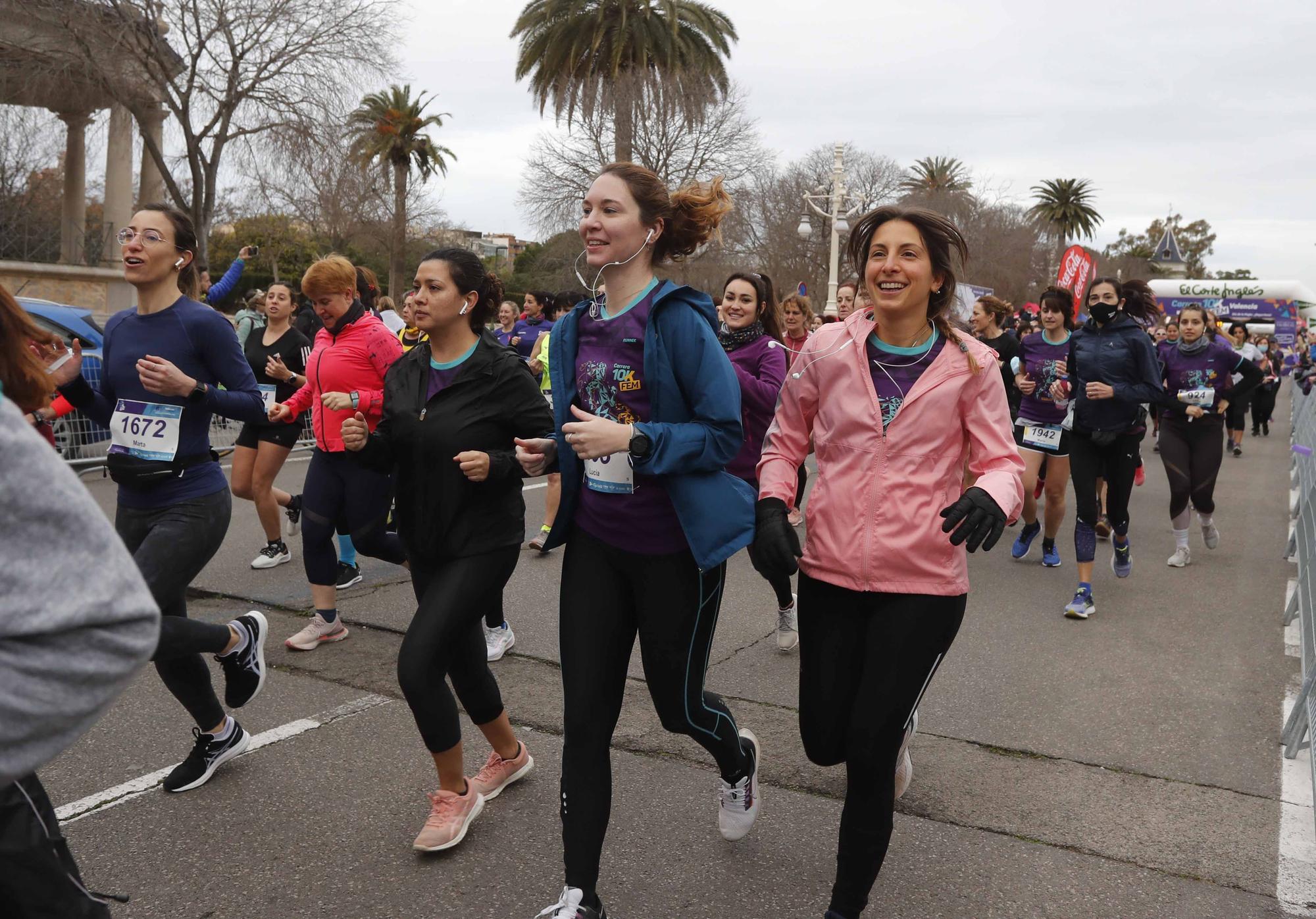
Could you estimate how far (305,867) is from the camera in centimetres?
341

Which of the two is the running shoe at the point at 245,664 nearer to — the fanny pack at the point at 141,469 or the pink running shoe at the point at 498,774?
the fanny pack at the point at 141,469

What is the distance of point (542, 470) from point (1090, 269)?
49.5 feet

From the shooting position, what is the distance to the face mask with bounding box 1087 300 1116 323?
7246 millimetres

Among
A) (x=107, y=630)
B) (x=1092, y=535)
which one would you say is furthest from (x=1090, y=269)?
(x=107, y=630)

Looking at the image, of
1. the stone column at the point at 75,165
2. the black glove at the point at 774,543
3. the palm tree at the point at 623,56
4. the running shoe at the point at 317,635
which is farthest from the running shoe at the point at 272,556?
the palm tree at the point at 623,56

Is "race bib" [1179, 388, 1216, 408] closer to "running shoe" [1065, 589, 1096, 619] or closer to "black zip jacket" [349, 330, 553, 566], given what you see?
"running shoe" [1065, 589, 1096, 619]

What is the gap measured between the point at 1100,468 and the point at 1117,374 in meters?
0.64

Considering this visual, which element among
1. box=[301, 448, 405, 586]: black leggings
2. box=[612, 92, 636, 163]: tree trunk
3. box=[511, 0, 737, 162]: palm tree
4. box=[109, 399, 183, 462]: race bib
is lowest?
box=[301, 448, 405, 586]: black leggings

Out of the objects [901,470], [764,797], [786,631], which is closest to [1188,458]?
[786,631]

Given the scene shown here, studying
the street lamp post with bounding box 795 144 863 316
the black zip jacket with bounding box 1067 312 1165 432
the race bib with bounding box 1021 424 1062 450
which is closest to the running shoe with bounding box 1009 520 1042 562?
the race bib with bounding box 1021 424 1062 450

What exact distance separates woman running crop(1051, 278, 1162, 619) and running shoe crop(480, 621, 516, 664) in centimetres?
358

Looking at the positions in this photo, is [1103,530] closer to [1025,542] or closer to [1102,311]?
[1025,542]

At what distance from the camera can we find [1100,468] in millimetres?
7391

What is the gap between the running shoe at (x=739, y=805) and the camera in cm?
349
